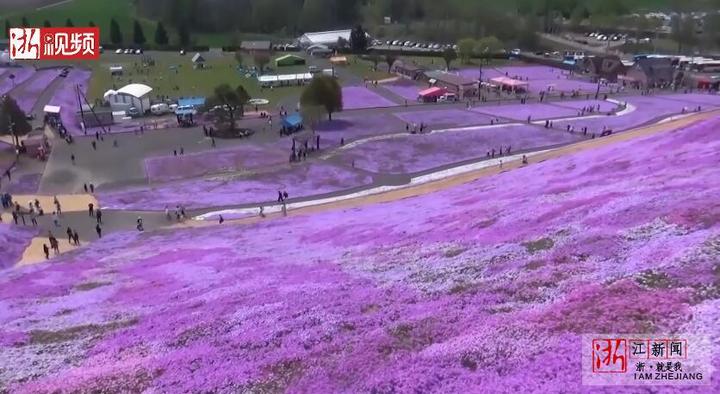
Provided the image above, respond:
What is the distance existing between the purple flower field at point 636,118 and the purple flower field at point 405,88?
28252 millimetres

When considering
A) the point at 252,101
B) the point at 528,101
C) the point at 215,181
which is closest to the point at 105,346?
the point at 215,181

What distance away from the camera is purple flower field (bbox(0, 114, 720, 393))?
49.0 feet

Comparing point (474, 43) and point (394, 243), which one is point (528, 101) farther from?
point (394, 243)

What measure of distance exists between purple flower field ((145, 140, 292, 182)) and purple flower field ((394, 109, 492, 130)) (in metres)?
20.4

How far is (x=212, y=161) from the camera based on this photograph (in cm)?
6106

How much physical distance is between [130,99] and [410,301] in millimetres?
77040

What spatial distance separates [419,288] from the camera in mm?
20656

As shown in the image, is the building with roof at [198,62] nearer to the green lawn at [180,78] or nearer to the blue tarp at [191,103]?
the green lawn at [180,78]

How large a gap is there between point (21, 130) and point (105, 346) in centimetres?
5958

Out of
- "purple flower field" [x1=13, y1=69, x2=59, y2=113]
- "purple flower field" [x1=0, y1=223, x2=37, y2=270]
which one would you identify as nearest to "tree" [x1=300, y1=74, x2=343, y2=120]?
"purple flower field" [x1=0, y1=223, x2=37, y2=270]

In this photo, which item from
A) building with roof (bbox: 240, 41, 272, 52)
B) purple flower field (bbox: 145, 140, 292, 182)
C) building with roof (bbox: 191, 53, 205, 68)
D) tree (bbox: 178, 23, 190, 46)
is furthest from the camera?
tree (bbox: 178, 23, 190, 46)

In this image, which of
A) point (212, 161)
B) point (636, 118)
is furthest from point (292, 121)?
point (636, 118)

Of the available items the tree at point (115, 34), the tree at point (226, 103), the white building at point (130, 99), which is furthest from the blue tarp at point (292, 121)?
the tree at point (115, 34)

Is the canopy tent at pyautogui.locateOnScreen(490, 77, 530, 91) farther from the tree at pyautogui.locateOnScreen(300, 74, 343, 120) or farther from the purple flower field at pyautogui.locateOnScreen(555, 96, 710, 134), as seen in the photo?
the tree at pyautogui.locateOnScreen(300, 74, 343, 120)
